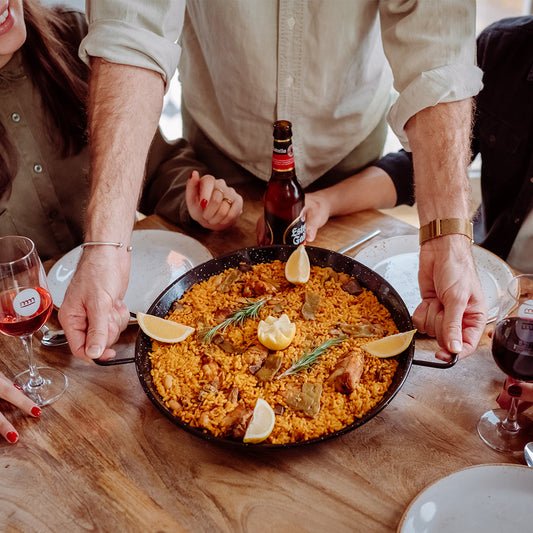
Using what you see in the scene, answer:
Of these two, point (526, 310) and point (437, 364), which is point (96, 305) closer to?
point (437, 364)

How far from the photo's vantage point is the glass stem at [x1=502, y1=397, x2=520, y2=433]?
1.12m

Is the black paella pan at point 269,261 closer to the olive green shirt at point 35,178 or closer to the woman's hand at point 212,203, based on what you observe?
the woman's hand at point 212,203

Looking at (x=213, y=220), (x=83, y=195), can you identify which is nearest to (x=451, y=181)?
(x=213, y=220)

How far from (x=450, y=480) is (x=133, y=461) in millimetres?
606

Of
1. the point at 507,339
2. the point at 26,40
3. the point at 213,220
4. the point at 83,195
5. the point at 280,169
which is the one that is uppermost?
the point at 26,40

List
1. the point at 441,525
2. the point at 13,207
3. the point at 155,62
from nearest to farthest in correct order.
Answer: the point at 441,525, the point at 155,62, the point at 13,207

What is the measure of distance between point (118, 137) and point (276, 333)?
0.70 metres

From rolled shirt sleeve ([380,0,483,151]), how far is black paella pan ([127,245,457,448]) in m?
0.45

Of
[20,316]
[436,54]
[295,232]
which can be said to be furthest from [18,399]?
[436,54]

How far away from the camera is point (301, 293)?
1385 mm

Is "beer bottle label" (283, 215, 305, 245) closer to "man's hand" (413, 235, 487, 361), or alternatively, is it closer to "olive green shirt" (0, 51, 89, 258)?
"man's hand" (413, 235, 487, 361)

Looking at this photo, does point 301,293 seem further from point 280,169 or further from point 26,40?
point 26,40

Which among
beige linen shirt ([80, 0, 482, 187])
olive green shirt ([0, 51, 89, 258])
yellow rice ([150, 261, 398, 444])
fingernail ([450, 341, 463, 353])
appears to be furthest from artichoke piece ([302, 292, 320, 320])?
olive green shirt ([0, 51, 89, 258])

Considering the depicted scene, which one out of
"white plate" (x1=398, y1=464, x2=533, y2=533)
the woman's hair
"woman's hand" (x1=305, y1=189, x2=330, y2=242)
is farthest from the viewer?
the woman's hair
